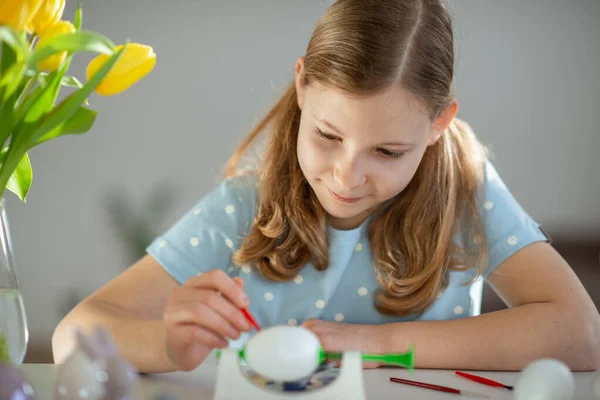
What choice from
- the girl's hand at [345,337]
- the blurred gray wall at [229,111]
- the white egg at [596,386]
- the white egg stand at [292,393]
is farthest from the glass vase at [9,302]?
Result: the blurred gray wall at [229,111]

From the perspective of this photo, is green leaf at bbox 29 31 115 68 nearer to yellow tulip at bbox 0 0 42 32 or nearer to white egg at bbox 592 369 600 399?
yellow tulip at bbox 0 0 42 32

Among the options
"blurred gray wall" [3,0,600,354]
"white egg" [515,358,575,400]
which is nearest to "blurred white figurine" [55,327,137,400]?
"white egg" [515,358,575,400]

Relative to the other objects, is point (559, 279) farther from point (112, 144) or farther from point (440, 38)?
point (112, 144)

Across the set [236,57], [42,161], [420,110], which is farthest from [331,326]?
[42,161]

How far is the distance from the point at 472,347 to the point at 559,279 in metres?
0.19

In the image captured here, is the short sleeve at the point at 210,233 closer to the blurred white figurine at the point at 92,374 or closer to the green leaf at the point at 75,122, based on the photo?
the green leaf at the point at 75,122

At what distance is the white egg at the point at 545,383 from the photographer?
661 mm

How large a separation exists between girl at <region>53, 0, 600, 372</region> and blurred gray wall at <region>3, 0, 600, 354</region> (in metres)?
1.01

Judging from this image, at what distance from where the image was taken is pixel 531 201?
2.26 meters

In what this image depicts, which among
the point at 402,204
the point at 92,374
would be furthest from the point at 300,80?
the point at 92,374

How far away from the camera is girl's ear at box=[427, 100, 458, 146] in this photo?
3.49 feet

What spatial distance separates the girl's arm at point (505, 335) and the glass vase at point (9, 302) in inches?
13.2

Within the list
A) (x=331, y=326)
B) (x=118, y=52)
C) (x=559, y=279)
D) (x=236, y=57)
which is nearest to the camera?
(x=118, y=52)

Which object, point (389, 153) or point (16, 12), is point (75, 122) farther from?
point (389, 153)
